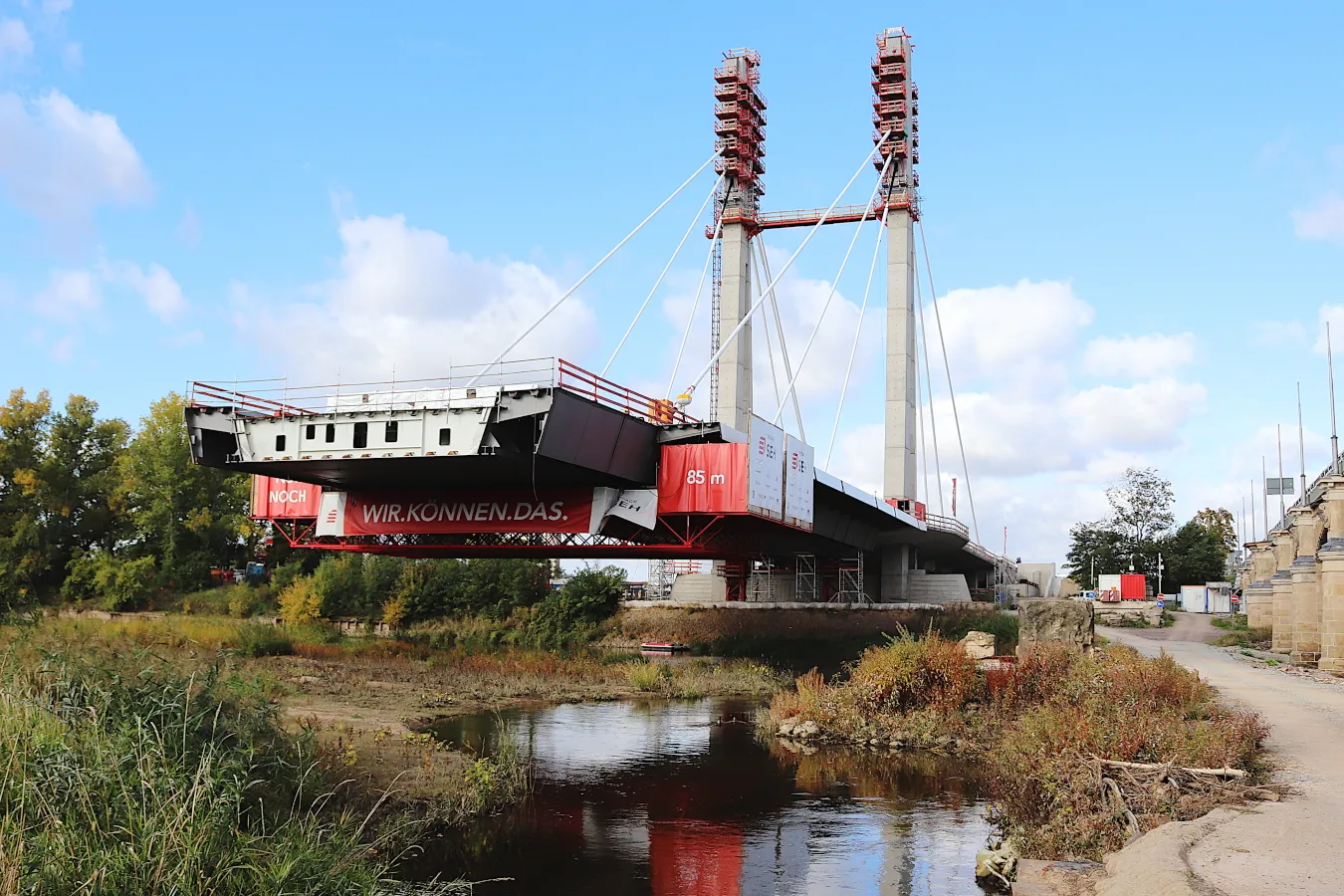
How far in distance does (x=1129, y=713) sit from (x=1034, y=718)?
4.72 ft

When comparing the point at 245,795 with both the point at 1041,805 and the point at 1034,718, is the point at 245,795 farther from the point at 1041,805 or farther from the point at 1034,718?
the point at 1034,718

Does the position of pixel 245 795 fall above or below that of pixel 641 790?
above

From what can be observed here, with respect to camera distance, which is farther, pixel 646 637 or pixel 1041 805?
pixel 646 637

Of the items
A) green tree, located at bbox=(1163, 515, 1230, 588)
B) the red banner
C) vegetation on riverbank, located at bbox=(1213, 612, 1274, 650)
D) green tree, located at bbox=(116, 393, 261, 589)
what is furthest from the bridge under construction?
green tree, located at bbox=(1163, 515, 1230, 588)

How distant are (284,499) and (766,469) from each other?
21.4m

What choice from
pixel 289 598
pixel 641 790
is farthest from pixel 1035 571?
pixel 641 790

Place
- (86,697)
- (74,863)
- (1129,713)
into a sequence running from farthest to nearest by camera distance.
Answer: (1129,713), (86,697), (74,863)

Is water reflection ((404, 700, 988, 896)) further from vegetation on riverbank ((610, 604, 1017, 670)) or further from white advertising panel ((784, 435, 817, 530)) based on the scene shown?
vegetation on riverbank ((610, 604, 1017, 670))

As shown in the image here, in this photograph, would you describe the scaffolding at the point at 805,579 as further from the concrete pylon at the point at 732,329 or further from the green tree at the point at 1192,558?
the green tree at the point at 1192,558

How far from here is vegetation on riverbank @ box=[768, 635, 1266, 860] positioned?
1417 cm

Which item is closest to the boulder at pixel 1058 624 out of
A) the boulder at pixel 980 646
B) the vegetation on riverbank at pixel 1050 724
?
the boulder at pixel 980 646

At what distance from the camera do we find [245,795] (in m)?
12.1

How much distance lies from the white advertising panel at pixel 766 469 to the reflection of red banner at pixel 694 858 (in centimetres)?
1979

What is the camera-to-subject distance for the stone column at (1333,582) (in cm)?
3120
